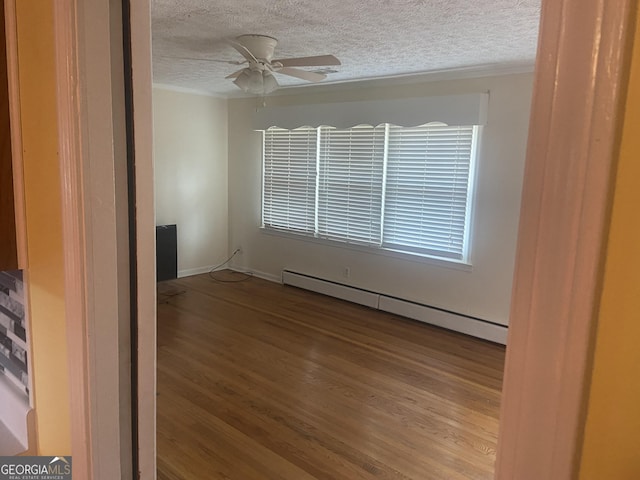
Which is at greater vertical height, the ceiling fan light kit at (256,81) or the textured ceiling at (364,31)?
the textured ceiling at (364,31)

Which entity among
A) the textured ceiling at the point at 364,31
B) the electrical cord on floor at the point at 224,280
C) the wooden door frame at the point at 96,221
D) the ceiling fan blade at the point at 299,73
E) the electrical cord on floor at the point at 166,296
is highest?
the textured ceiling at the point at 364,31

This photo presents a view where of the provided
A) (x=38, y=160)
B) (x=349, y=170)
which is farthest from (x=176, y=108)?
(x=38, y=160)

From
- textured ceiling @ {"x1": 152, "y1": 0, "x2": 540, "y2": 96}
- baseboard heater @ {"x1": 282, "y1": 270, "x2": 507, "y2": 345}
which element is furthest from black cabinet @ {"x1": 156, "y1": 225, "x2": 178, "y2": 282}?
textured ceiling @ {"x1": 152, "y1": 0, "x2": 540, "y2": 96}

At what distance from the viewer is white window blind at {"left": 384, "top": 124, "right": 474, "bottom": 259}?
4.11 metres

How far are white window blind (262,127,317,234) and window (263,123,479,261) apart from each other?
0.5 inches

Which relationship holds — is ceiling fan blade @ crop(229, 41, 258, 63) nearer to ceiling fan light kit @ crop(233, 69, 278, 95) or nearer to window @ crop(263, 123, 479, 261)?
ceiling fan light kit @ crop(233, 69, 278, 95)

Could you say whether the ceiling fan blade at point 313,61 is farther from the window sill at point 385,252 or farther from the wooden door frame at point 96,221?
the window sill at point 385,252

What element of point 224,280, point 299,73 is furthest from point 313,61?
point 224,280

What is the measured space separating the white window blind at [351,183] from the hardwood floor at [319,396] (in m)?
0.94

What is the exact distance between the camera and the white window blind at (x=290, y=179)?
5.37 m

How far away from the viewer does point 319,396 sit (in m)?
3.03

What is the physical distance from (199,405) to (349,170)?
2988mm

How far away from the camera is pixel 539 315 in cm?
45

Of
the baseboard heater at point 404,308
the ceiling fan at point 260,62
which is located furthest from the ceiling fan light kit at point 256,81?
the baseboard heater at point 404,308
